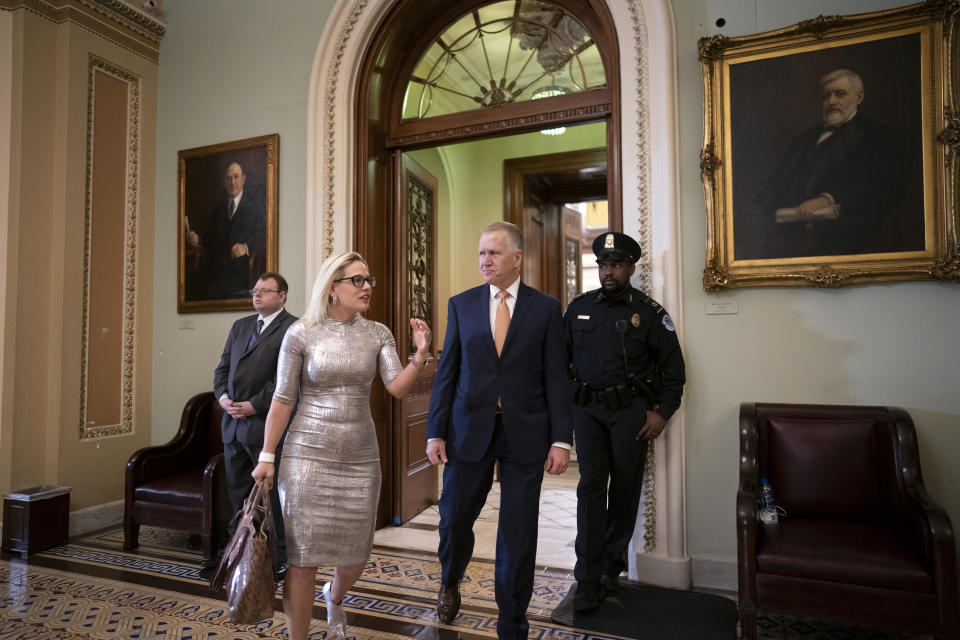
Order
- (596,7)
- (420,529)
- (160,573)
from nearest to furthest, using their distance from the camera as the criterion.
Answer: (160,573), (596,7), (420,529)

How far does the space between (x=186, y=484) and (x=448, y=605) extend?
224 centimetres

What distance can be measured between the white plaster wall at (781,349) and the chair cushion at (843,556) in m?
0.67

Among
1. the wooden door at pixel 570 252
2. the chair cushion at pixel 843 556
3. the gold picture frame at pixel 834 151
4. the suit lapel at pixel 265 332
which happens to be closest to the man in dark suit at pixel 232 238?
the suit lapel at pixel 265 332

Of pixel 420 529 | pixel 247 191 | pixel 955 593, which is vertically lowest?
pixel 420 529

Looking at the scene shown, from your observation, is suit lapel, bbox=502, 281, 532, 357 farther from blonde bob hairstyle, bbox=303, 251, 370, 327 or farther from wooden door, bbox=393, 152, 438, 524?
wooden door, bbox=393, 152, 438, 524

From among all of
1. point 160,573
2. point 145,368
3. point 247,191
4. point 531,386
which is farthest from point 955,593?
point 145,368

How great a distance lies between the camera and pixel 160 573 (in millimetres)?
3697

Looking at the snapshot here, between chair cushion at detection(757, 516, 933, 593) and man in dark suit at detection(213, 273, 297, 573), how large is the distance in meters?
2.76

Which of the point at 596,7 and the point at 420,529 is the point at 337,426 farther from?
the point at 596,7

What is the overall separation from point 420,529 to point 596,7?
4027 millimetres

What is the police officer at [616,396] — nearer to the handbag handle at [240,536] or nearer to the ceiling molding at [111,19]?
the handbag handle at [240,536]

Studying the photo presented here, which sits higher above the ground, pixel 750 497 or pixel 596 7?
pixel 596 7

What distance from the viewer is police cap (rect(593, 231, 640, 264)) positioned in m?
3.28

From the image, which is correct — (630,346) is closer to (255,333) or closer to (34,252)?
(255,333)
